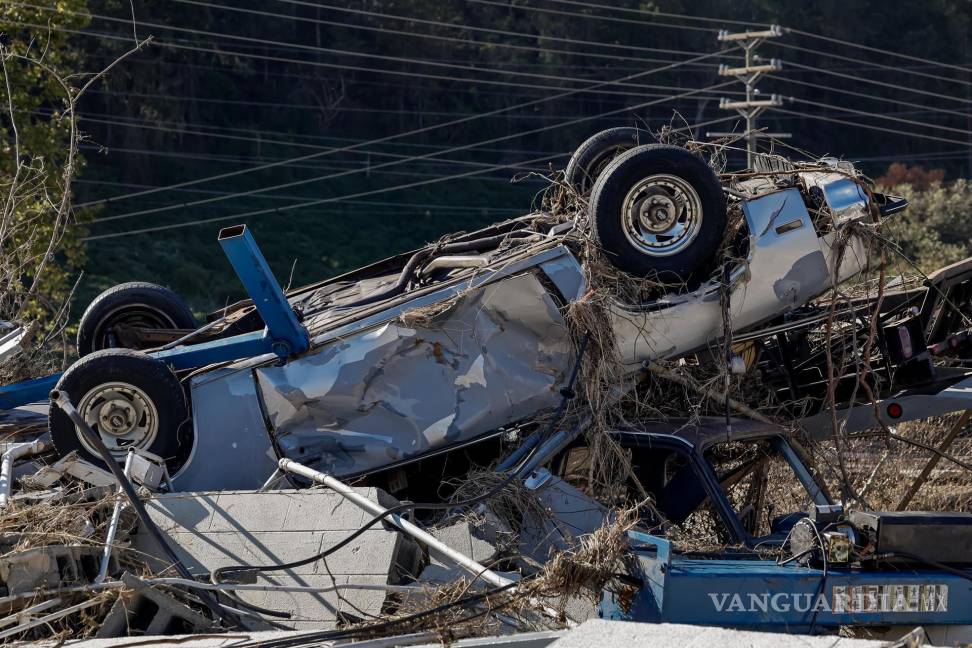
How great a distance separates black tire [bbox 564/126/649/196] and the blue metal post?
203cm

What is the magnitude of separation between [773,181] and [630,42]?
45.8 m

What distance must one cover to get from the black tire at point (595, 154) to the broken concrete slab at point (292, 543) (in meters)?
2.69

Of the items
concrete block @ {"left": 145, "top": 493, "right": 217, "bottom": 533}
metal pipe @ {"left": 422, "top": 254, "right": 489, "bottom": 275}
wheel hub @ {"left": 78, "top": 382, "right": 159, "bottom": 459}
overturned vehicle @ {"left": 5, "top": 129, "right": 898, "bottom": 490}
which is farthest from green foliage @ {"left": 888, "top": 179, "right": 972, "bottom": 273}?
concrete block @ {"left": 145, "top": 493, "right": 217, "bottom": 533}

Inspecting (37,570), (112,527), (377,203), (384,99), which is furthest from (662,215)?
(384,99)

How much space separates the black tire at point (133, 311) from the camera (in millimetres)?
8555

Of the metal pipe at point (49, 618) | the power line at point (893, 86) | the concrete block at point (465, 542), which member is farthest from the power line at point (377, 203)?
the metal pipe at point (49, 618)

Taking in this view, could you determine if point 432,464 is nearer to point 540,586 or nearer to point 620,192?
point 620,192

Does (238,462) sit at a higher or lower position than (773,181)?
lower

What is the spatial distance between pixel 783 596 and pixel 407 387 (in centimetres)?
255

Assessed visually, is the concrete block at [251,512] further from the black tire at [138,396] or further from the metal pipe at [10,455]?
the metal pipe at [10,455]

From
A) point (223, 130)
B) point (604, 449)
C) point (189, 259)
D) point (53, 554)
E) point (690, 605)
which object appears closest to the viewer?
point (690, 605)

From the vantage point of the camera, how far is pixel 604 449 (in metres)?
6.72

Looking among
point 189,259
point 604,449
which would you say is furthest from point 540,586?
point 189,259

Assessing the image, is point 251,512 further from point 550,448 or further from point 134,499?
point 550,448
